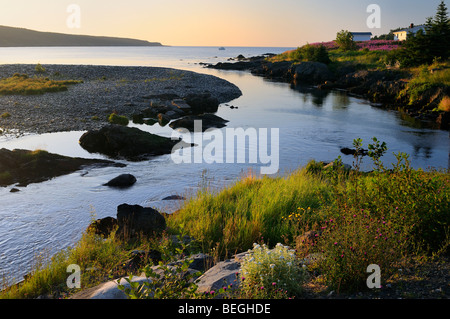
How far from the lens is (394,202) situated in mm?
6578

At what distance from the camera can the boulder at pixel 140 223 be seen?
27.7 ft

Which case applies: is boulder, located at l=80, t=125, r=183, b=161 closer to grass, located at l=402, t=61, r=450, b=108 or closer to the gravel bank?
the gravel bank

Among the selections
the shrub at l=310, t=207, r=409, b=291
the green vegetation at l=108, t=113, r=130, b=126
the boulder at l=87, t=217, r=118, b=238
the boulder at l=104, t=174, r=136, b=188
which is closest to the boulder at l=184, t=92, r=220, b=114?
the green vegetation at l=108, t=113, r=130, b=126

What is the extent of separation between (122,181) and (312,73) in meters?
46.8

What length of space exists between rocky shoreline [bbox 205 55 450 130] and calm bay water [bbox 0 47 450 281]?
2.08 m

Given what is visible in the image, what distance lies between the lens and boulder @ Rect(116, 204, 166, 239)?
845 centimetres

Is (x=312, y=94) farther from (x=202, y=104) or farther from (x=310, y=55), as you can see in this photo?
(x=310, y=55)

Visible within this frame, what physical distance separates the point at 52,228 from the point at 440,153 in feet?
59.9

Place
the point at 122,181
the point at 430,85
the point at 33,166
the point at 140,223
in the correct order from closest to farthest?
the point at 140,223 < the point at 122,181 < the point at 33,166 < the point at 430,85

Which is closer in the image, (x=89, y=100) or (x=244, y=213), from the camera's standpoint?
(x=244, y=213)

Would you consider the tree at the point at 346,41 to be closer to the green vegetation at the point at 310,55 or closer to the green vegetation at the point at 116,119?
the green vegetation at the point at 310,55

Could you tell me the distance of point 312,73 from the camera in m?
55.6

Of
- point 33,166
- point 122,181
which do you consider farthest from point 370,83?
point 33,166
